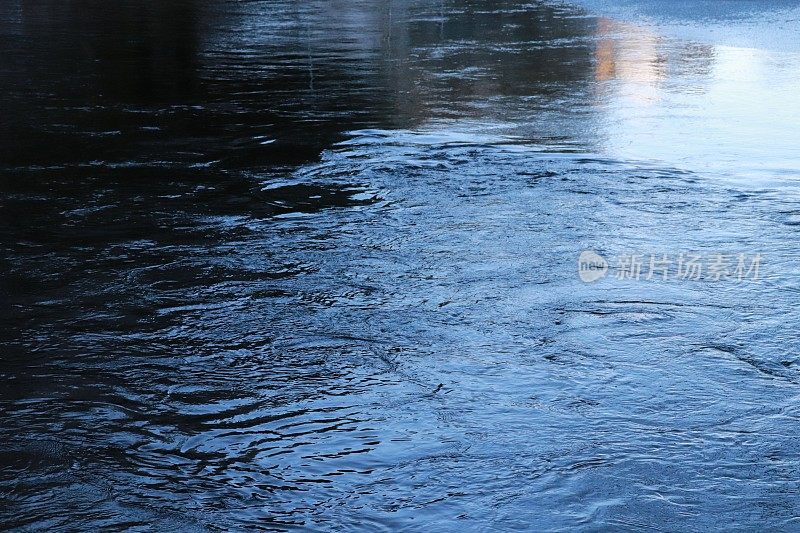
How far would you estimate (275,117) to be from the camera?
10.0 metres

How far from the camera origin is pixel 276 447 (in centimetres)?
381

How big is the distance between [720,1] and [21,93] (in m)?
13.6

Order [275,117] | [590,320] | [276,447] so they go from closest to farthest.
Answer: [276,447] < [590,320] < [275,117]

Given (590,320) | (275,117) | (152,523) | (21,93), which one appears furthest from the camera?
(21,93)

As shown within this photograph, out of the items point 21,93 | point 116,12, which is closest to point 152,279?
point 21,93

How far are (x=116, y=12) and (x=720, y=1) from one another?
40.9ft

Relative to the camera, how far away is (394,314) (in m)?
5.00

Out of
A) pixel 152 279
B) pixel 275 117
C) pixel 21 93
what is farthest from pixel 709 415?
pixel 21 93

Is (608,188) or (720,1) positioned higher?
(720,1)

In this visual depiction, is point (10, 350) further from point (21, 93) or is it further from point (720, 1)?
point (720, 1)

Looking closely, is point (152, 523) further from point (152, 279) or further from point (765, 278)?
point (765, 278)

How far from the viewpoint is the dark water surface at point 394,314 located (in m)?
3.54

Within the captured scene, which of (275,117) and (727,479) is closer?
(727,479)

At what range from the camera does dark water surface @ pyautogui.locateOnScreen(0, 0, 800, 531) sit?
11.6ft
